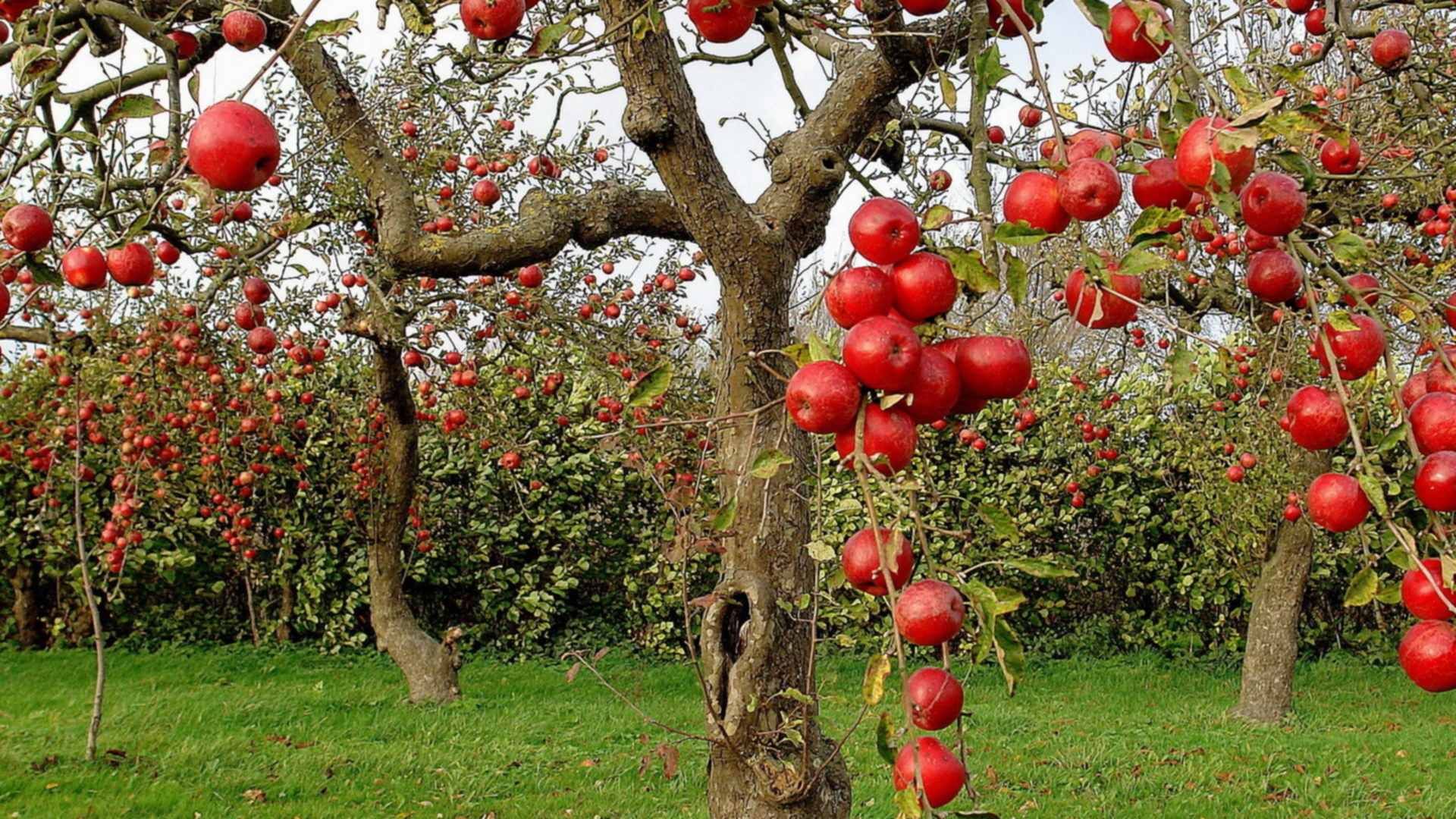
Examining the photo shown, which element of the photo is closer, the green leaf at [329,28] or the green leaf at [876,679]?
the green leaf at [876,679]

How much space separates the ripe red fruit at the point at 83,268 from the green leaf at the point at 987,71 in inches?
56.2

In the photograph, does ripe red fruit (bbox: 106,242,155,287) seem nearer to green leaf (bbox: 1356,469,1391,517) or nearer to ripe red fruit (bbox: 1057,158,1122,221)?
ripe red fruit (bbox: 1057,158,1122,221)

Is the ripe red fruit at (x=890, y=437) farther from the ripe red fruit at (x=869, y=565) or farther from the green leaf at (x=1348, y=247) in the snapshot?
the green leaf at (x=1348, y=247)

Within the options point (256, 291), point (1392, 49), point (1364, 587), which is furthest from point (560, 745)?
point (1364, 587)

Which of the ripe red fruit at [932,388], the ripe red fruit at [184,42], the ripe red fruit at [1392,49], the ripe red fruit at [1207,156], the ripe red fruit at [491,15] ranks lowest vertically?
the ripe red fruit at [932,388]

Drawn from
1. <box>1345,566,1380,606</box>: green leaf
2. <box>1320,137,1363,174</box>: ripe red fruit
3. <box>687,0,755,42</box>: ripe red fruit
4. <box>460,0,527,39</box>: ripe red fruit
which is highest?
<box>460,0,527,39</box>: ripe red fruit

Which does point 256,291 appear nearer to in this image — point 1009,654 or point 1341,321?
point 1009,654

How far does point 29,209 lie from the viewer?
168 cm

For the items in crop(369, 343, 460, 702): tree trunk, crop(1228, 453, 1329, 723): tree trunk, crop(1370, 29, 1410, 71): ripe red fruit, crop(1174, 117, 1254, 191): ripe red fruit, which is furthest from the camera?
crop(1228, 453, 1329, 723): tree trunk

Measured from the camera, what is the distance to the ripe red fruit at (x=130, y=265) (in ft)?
5.73

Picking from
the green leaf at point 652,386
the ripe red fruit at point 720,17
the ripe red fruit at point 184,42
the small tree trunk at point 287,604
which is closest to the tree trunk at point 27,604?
the small tree trunk at point 287,604

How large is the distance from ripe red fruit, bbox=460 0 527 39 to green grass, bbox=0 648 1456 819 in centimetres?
344

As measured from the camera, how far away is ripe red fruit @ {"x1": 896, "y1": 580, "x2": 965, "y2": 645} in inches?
38.0

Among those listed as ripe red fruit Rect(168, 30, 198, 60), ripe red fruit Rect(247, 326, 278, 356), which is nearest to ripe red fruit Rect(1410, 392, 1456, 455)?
ripe red fruit Rect(168, 30, 198, 60)
